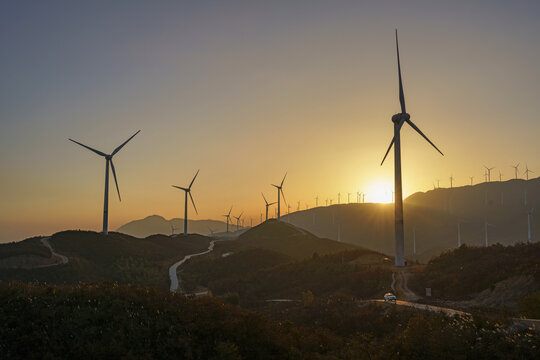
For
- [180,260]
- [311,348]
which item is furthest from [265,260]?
[311,348]

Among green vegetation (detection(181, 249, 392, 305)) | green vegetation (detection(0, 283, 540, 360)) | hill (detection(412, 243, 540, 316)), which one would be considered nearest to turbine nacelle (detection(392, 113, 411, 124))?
hill (detection(412, 243, 540, 316))

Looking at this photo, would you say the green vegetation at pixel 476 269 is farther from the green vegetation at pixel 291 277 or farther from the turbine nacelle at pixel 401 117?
the turbine nacelle at pixel 401 117

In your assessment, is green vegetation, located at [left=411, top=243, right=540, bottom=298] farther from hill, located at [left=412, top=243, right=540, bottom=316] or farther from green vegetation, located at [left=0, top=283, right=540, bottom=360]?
green vegetation, located at [left=0, top=283, right=540, bottom=360]

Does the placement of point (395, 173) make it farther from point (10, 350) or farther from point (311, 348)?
point (10, 350)

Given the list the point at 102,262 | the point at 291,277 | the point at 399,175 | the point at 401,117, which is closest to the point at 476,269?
the point at 399,175

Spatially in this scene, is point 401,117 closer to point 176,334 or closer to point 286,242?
point 176,334
